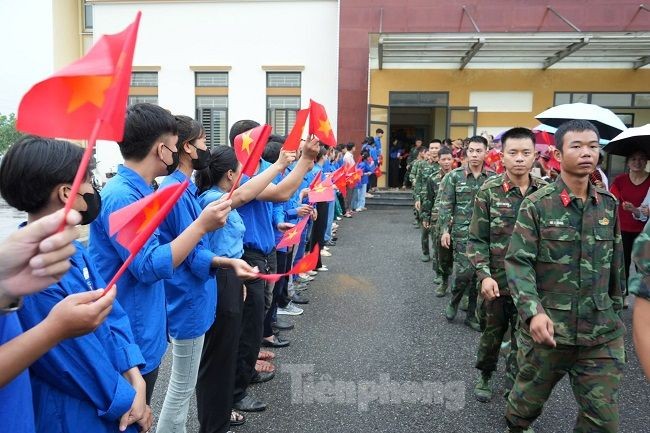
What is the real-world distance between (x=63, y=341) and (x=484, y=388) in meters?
3.11

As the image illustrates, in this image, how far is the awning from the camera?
14000 millimetres

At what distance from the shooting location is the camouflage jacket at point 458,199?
5629 mm

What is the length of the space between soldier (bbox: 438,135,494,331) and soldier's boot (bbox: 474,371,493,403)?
1.48m

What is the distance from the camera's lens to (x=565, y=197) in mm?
2889

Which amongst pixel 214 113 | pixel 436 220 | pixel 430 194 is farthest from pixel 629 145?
pixel 214 113

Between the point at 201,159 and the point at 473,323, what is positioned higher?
the point at 201,159

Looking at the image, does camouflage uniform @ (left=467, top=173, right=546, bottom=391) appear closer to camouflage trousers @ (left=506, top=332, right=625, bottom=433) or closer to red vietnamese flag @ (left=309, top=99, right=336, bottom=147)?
camouflage trousers @ (left=506, top=332, right=625, bottom=433)

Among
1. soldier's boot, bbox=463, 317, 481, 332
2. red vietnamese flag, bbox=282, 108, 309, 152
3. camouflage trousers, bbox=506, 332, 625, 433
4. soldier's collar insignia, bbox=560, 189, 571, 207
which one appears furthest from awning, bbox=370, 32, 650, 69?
camouflage trousers, bbox=506, 332, 625, 433

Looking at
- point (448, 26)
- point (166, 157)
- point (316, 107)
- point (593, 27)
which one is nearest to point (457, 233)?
point (316, 107)

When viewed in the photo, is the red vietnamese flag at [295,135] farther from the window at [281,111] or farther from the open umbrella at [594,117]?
the window at [281,111]

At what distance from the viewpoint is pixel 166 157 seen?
7.55 feet

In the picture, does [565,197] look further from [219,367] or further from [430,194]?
[430,194]

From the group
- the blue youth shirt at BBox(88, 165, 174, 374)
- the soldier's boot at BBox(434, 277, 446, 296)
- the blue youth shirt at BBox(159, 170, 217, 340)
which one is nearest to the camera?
the blue youth shirt at BBox(88, 165, 174, 374)

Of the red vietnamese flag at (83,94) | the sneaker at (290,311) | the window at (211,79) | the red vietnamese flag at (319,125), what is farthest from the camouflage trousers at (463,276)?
the window at (211,79)
